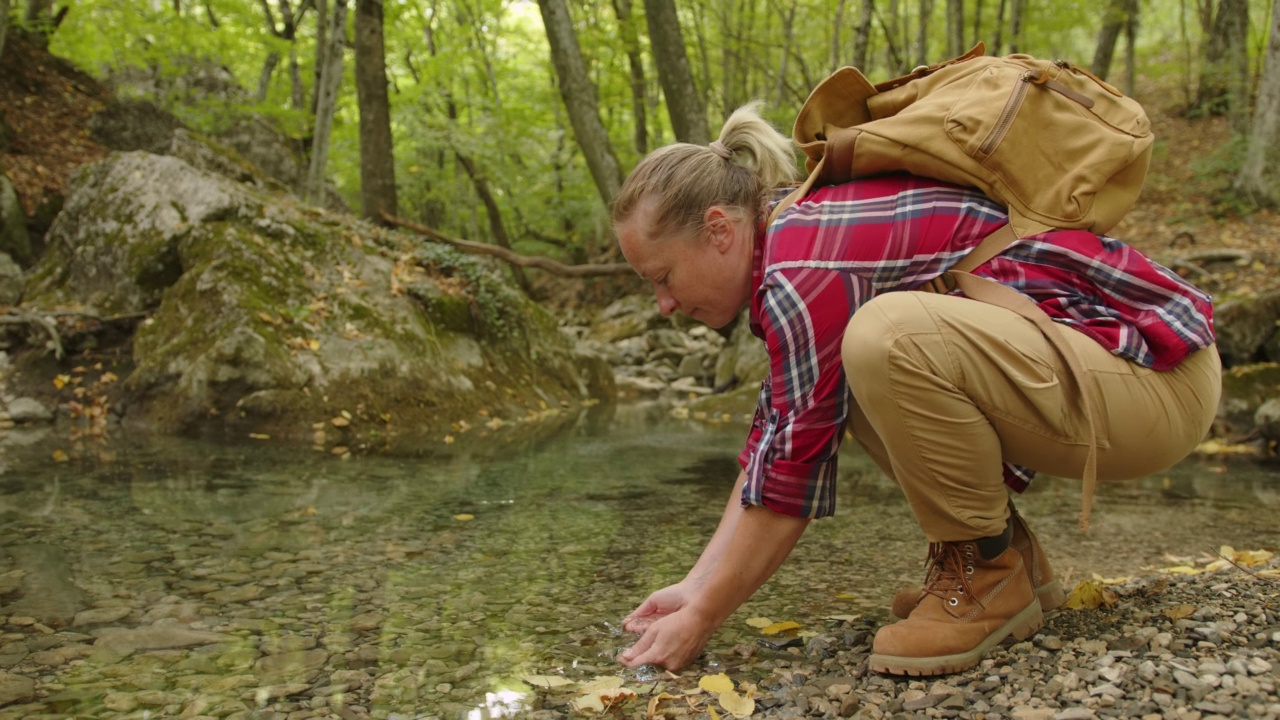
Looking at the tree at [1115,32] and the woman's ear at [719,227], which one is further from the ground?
Answer: the tree at [1115,32]

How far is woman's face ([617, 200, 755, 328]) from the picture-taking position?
2.09 metres

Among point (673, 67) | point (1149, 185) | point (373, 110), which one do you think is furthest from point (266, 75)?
point (1149, 185)

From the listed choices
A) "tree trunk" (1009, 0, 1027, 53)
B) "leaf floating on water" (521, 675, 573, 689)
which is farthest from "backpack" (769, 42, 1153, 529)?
"tree trunk" (1009, 0, 1027, 53)

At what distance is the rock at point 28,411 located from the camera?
579 centimetres

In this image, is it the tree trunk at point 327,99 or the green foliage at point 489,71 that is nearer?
the tree trunk at point 327,99

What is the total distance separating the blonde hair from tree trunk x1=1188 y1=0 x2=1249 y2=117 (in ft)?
48.9

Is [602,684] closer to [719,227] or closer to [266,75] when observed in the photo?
[719,227]

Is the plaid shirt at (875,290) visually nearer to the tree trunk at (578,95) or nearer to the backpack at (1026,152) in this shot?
the backpack at (1026,152)

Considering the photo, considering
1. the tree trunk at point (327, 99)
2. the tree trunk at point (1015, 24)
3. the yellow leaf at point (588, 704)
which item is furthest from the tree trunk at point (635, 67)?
the yellow leaf at point (588, 704)

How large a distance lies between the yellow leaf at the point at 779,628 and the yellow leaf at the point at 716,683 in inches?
14.5

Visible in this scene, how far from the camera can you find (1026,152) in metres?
1.90

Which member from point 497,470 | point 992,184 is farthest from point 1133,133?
point 497,470

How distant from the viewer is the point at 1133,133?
1897 millimetres

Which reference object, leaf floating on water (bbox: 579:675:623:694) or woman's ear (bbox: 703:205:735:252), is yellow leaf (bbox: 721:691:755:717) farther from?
woman's ear (bbox: 703:205:735:252)
